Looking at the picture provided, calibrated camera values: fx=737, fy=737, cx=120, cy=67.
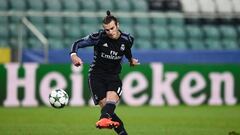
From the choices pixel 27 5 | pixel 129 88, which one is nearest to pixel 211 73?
pixel 129 88

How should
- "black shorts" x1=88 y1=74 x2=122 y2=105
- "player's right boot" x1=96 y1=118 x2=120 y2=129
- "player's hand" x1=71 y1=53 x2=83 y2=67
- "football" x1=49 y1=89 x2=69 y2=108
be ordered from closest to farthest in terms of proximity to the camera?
"player's right boot" x1=96 y1=118 x2=120 y2=129 < "player's hand" x1=71 y1=53 x2=83 y2=67 < "black shorts" x1=88 y1=74 x2=122 y2=105 < "football" x1=49 y1=89 x2=69 y2=108

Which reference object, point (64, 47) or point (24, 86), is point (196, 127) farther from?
point (64, 47)

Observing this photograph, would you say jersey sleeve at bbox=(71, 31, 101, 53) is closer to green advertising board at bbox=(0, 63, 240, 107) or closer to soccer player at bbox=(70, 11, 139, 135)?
soccer player at bbox=(70, 11, 139, 135)

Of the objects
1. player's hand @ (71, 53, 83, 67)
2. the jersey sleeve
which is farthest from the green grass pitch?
player's hand @ (71, 53, 83, 67)

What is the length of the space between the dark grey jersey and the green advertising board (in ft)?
26.0

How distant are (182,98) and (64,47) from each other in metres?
3.50

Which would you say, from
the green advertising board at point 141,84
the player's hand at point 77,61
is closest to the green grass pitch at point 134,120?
the green advertising board at point 141,84

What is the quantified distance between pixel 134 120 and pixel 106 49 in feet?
16.4

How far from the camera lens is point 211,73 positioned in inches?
762

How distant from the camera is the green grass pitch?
12.1 metres

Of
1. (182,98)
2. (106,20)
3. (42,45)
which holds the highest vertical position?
(106,20)

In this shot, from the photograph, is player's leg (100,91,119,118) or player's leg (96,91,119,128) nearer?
player's leg (96,91,119,128)

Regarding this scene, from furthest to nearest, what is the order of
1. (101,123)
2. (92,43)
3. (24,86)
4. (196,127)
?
1. (24,86)
2. (196,127)
3. (92,43)
4. (101,123)

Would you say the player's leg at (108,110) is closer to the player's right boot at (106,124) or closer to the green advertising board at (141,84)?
the player's right boot at (106,124)
